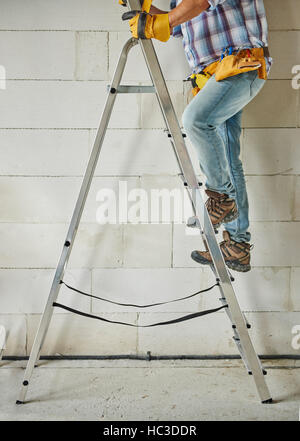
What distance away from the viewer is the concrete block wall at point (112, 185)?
2.18 meters

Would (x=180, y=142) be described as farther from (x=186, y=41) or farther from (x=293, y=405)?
(x=293, y=405)

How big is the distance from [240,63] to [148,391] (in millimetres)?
1444

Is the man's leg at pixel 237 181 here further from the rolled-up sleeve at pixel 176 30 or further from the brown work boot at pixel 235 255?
the rolled-up sleeve at pixel 176 30

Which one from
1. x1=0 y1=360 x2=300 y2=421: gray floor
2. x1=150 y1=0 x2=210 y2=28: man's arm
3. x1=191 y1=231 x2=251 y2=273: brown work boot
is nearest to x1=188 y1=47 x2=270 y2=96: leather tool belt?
x1=150 y1=0 x2=210 y2=28: man's arm

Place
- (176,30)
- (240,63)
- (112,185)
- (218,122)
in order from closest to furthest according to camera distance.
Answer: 1. (240,63)
2. (218,122)
3. (176,30)
4. (112,185)

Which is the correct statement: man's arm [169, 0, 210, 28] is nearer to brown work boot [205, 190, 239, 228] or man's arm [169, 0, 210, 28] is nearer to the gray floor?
brown work boot [205, 190, 239, 228]

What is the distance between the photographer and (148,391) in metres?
2.08

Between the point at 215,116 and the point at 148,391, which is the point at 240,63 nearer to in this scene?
the point at 215,116

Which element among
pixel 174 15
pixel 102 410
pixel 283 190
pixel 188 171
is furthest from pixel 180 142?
pixel 102 410

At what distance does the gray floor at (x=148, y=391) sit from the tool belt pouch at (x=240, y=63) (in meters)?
1.35

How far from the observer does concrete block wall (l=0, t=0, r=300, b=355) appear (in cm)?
218

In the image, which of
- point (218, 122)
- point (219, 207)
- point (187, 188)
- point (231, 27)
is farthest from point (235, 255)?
point (231, 27)

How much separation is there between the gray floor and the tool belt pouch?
1355mm

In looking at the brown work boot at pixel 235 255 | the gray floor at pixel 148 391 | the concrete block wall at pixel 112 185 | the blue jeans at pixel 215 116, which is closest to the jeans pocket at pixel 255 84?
the blue jeans at pixel 215 116
